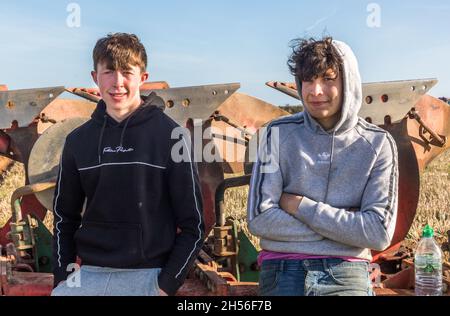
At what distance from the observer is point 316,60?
262 cm

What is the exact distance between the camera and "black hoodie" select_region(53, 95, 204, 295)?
251 centimetres

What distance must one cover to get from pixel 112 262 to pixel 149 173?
1.44 feet

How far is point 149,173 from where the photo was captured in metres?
2.54

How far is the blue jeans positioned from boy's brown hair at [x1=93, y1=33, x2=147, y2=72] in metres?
1.16

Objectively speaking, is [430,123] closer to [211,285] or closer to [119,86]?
[211,285]

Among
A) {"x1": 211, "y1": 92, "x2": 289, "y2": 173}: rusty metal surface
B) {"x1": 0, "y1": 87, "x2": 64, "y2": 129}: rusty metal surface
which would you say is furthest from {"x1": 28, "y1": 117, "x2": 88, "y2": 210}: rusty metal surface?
{"x1": 211, "y1": 92, "x2": 289, "y2": 173}: rusty metal surface

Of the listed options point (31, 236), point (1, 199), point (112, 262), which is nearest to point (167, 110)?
point (31, 236)

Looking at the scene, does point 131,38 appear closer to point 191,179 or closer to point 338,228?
point 191,179

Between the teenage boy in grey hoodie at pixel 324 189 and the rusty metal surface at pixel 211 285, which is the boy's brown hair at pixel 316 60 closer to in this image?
the teenage boy in grey hoodie at pixel 324 189

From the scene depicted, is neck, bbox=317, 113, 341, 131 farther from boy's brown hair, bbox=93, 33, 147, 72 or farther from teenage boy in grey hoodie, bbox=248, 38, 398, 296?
boy's brown hair, bbox=93, 33, 147, 72

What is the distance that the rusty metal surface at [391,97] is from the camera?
14.4ft

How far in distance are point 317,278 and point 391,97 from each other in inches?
91.8

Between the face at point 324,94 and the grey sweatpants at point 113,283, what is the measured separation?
1.07 metres

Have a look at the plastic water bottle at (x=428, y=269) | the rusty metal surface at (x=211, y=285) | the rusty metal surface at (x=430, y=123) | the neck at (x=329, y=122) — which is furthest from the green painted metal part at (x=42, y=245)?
the rusty metal surface at (x=430, y=123)
